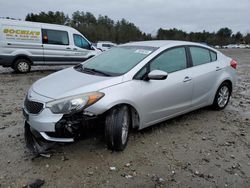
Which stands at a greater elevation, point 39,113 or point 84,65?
point 84,65

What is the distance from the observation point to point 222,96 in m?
6.06

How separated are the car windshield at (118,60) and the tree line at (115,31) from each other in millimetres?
44967

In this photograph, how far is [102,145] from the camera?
162 inches

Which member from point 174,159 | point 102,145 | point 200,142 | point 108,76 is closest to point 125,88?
point 108,76

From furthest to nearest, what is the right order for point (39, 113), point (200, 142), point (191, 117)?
point (191, 117) → point (200, 142) → point (39, 113)

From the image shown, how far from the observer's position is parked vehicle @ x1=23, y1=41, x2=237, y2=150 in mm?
3533

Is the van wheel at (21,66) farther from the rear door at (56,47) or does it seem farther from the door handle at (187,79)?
the door handle at (187,79)

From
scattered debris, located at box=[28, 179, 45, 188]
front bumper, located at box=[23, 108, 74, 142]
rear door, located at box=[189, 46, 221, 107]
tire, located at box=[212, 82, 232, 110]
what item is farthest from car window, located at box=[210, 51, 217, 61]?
scattered debris, located at box=[28, 179, 45, 188]

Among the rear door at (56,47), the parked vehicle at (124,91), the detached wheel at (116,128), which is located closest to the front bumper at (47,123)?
the parked vehicle at (124,91)

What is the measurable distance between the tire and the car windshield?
83.1 inches

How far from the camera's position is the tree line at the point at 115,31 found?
205 feet

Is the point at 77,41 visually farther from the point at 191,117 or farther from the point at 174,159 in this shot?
the point at 174,159

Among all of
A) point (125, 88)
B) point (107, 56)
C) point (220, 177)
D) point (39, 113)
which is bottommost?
point (220, 177)

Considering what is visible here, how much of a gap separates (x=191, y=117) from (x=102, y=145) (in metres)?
2.30
